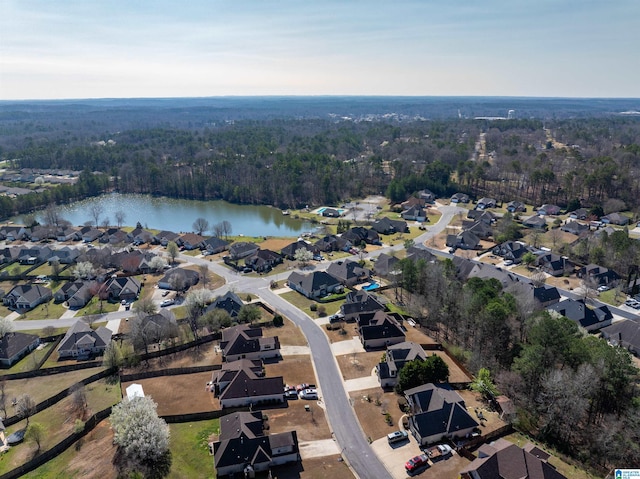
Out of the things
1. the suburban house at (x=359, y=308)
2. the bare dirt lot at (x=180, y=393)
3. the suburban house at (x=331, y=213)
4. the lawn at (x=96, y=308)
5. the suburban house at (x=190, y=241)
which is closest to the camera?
the bare dirt lot at (x=180, y=393)

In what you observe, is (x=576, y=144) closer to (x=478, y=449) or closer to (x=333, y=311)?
(x=333, y=311)

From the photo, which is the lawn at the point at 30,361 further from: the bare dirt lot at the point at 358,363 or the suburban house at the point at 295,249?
the suburban house at the point at 295,249

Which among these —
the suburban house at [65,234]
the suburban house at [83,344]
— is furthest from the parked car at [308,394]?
the suburban house at [65,234]

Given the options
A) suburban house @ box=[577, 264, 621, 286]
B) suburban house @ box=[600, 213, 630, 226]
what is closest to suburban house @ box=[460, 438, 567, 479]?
suburban house @ box=[577, 264, 621, 286]

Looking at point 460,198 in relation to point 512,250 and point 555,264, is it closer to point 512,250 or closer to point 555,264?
point 512,250

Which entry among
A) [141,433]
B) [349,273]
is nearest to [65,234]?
[349,273]
